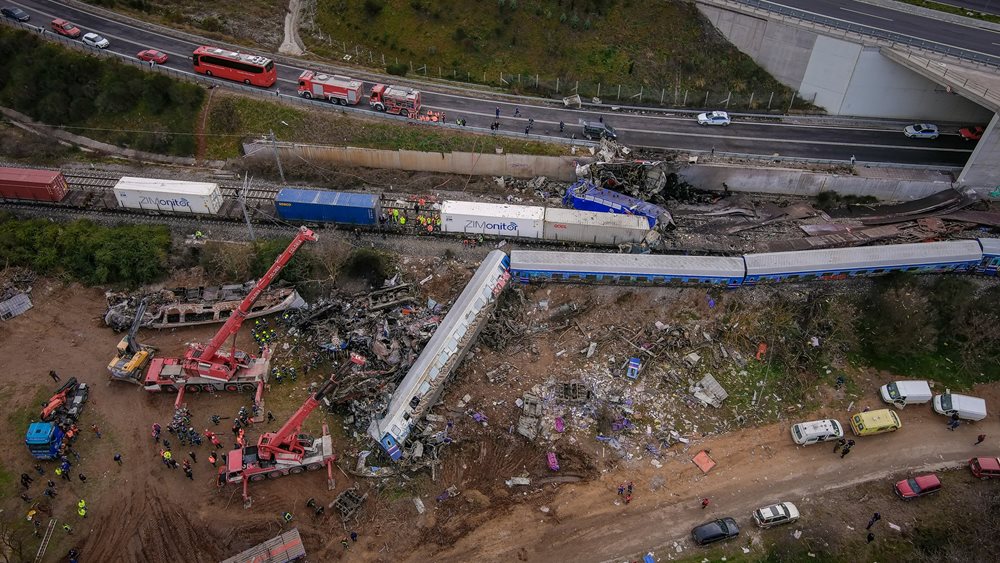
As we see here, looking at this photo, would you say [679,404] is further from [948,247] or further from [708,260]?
[948,247]

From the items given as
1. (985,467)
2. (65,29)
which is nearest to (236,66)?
(65,29)

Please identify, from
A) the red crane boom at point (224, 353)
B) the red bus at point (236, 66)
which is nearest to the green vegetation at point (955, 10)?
the red bus at point (236, 66)

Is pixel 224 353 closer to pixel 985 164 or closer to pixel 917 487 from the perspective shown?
pixel 917 487

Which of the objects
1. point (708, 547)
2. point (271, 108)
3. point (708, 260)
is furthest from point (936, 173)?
point (271, 108)

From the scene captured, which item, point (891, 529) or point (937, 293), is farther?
point (937, 293)

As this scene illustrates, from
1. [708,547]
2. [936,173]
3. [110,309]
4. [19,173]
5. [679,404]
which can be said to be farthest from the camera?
[936,173]

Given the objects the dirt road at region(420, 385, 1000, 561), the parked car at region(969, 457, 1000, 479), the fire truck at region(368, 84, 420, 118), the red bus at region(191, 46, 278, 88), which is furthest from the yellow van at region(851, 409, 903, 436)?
the red bus at region(191, 46, 278, 88)
